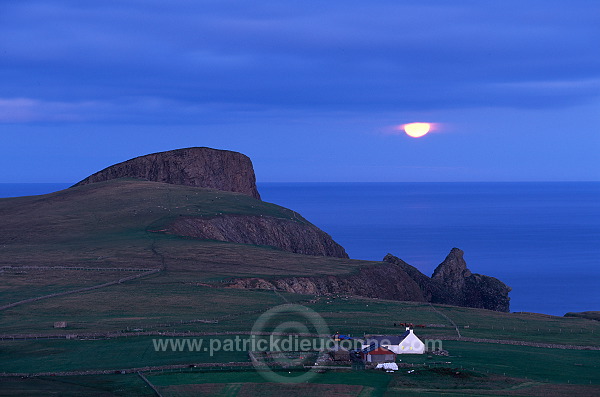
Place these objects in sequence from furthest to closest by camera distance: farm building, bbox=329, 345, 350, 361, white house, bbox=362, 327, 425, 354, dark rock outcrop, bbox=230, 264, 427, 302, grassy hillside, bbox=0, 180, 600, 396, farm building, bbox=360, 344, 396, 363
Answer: dark rock outcrop, bbox=230, 264, 427, 302, white house, bbox=362, 327, 425, 354, farm building, bbox=329, 345, 350, 361, farm building, bbox=360, 344, 396, 363, grassy hillside, bbox=0, 180, 600, 396

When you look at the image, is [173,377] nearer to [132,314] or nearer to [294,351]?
[294,351]

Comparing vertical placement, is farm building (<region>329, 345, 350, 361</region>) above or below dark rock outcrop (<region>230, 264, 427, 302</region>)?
below

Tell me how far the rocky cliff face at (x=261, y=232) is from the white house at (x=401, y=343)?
84.3 m

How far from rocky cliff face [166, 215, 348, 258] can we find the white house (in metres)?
84.3

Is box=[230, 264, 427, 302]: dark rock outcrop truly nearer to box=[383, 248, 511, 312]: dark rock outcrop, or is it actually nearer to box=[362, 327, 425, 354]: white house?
box=[383, 248, 511, 312]: dark rock outcrop

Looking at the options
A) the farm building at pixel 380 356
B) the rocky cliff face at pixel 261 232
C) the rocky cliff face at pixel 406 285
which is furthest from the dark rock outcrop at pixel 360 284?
the farm building at pixel 380 356

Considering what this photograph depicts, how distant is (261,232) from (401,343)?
95.0 metres

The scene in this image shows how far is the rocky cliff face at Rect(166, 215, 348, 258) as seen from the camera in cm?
15075

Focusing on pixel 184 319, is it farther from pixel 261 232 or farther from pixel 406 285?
pixel 261 232

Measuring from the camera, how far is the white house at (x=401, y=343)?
66.1m

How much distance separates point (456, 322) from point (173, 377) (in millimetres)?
41464

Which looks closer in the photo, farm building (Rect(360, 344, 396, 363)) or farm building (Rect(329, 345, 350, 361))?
farm building (Rect(360, 344, 396, 363))

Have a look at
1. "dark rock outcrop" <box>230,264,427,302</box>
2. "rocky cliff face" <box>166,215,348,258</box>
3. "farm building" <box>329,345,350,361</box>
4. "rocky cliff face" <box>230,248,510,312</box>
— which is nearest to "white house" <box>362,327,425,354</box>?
"farm building" <box>329,345,350,361</box>

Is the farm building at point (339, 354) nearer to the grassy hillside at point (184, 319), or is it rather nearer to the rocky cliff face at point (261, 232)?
the grassy hillside at point (184, 319)
